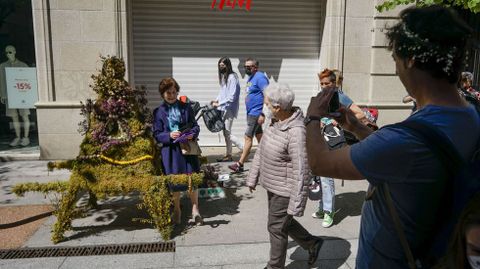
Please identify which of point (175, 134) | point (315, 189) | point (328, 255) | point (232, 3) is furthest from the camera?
point (232, 3)

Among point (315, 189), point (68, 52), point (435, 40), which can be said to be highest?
point (68, 52)

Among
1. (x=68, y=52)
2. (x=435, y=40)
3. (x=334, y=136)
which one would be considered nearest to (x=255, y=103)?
(x=334, y=136)

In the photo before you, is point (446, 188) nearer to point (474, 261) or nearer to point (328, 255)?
point (474, 261)

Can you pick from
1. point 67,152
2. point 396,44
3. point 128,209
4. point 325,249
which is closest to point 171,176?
point 128,209

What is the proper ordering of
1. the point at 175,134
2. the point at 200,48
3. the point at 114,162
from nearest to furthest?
the point at 114,162 → the point at 175,134 → the point at 200,48

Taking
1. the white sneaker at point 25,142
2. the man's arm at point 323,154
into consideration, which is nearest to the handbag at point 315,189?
the man's arm at point 323,154

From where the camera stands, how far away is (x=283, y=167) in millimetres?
3578

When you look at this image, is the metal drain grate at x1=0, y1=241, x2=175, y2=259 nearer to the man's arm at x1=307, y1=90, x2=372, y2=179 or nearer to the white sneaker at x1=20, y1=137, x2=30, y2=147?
the man's arm at x1=307, y1=90, x2=372, y2=179

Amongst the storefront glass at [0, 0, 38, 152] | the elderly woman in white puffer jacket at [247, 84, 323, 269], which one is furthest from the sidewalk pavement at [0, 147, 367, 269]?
the storefront glass at [0, 0, 38, 152]

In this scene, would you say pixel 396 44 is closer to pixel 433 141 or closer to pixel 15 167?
pixel 433 141

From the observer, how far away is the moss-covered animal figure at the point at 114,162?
14.5ft

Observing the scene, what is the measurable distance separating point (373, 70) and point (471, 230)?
26.2ft

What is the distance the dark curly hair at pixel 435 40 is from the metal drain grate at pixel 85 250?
337 centimetres

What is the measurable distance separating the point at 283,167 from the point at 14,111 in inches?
276
